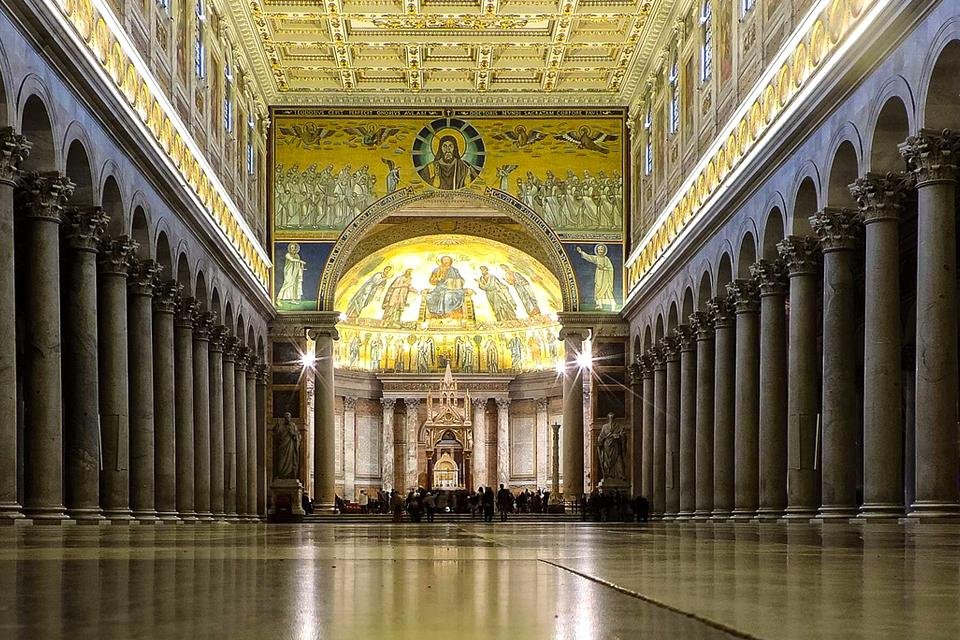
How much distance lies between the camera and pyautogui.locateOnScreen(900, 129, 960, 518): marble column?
17.2 meters

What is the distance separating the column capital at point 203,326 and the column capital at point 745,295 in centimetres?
1267

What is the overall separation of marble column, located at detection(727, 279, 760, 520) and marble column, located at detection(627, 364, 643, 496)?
1480 centimetres

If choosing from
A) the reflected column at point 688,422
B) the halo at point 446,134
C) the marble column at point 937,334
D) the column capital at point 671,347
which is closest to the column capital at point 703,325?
the reflected column at point 688,422

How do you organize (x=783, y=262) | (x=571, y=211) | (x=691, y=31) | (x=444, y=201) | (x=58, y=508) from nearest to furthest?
1. (x=58, y=508)
2. (x=783, y=262)
3. (x=691, y=31)
4. (x=571, y=211)
5. (x=444, y=201)

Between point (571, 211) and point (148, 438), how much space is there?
820 inches

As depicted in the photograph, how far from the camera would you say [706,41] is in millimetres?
33312

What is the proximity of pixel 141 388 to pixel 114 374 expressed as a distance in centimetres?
231

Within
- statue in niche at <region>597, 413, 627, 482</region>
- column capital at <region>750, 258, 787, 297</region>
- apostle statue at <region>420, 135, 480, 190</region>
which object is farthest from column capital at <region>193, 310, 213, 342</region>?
statue in niche at <region>597, 413, 627, 482</region>

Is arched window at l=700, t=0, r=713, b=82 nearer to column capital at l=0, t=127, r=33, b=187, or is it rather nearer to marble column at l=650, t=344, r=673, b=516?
marble column at l=650, t=344, r=673, b=516

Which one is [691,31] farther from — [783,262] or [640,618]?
[640,618]

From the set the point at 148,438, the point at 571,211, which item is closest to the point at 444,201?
the point at 571,211

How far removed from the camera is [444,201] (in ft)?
160

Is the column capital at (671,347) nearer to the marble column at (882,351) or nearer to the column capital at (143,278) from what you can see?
the column capital at (143,278)

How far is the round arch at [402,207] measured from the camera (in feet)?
144
